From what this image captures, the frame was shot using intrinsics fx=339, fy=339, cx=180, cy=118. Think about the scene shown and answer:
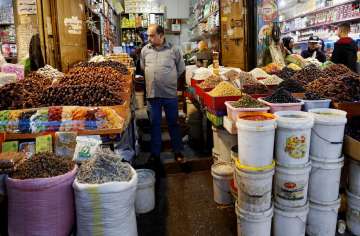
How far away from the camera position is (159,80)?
12.8 feet

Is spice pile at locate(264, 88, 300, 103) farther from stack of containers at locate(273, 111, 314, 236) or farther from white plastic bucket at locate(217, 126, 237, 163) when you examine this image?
white plastic bucket at locate(217, 126, 237, 163)

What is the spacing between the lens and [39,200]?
67.4 inches

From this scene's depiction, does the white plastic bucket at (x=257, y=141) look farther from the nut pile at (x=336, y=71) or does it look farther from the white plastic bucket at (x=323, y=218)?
the nut pile at (x=336, y=71)

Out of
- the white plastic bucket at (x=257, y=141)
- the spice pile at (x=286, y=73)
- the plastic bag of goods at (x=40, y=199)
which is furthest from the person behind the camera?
the spice pile at (x=286, y=73)

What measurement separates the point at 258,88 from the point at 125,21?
24.7ft

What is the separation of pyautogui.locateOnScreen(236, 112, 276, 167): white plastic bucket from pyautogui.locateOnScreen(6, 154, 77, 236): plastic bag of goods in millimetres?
1052

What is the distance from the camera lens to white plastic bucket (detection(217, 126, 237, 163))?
125 inches

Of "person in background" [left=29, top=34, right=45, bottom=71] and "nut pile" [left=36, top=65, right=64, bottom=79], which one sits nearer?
"nut pile" [left=36, top=65, right=64, bottom=79]

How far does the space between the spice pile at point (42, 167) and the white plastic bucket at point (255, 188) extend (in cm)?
108

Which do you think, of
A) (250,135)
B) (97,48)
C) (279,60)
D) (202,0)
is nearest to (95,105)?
(250,135)

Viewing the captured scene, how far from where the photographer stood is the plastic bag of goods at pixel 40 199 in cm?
171

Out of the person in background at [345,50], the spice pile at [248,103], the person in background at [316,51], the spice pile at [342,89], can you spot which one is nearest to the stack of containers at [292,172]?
the spice pile at [248,103]

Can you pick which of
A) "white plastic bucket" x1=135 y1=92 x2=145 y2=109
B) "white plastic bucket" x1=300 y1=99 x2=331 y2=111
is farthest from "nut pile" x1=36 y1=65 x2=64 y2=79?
"white plastic bucket" x1=135 y1=92 x2=145 y2=109

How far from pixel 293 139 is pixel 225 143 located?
1.06 metres
